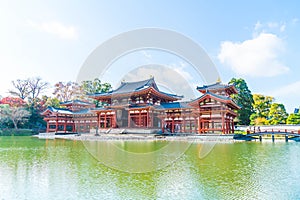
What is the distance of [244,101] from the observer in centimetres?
3566

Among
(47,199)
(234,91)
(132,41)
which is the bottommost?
(47,199)

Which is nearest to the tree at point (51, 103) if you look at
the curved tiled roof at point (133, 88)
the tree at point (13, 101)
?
the tree at point (13, 101)

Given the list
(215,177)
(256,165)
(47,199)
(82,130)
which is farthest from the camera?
(82,130)

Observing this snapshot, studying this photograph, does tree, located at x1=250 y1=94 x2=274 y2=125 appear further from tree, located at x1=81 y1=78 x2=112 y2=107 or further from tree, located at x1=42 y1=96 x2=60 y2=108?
tree, located at x1=42 y1=96 x2=60 y2=108

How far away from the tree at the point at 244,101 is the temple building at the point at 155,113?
4.47 metres

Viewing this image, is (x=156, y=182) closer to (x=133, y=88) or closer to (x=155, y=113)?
(x=155, y=113)

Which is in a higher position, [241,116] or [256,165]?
[241,116]

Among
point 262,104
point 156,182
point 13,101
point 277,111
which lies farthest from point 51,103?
point 156,182

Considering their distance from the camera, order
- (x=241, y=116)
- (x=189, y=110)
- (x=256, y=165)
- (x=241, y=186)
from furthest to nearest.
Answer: (x=241, y=116) → (x=189, y=110) → (x=256, y=165) → (x=241, y=186)

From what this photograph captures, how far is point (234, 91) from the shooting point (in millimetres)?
29969

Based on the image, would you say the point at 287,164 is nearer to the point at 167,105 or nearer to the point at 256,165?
the point at 256,165

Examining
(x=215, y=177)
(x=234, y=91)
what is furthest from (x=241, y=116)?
(x=215, y=177)

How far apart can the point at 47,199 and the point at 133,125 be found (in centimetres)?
2550

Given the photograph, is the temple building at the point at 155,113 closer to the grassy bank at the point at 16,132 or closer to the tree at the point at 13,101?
the grassy bank at the point at 16,132
